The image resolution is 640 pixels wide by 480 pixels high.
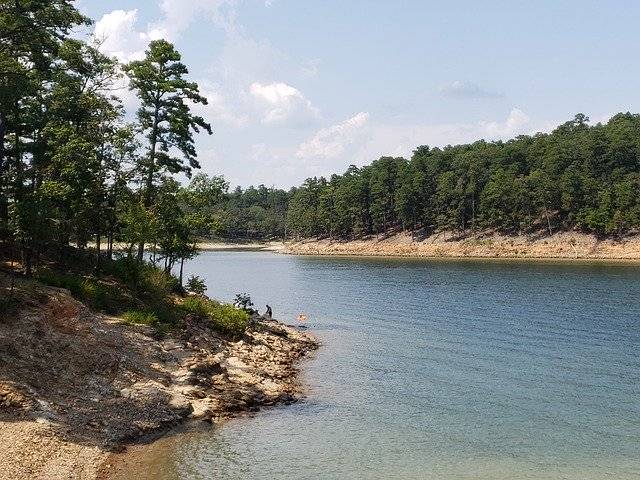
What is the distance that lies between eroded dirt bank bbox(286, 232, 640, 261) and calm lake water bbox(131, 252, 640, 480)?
67.0m

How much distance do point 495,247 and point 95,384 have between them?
124 metres

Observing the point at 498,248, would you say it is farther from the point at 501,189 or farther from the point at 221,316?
the point at 221,316

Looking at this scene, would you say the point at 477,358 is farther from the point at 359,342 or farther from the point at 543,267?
the point at 543,267

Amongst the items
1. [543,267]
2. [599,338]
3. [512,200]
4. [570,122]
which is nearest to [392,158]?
[512,200]

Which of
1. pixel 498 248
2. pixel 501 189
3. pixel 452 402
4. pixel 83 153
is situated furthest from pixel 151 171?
pixel 501 189

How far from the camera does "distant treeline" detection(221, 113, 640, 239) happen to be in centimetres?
13162

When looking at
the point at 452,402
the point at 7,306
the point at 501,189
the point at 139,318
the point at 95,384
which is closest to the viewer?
the point at 95,384

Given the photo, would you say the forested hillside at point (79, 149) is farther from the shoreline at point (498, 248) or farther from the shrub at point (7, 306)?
the shoreline at point (498, 248)

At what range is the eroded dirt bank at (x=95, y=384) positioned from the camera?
19.5m

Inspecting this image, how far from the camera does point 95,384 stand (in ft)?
80.4

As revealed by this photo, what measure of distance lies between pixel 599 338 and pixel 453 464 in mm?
26170

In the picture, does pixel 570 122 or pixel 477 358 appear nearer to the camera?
pixel 477 358

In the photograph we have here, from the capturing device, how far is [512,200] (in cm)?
14162

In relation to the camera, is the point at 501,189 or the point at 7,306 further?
the point at 501,189
